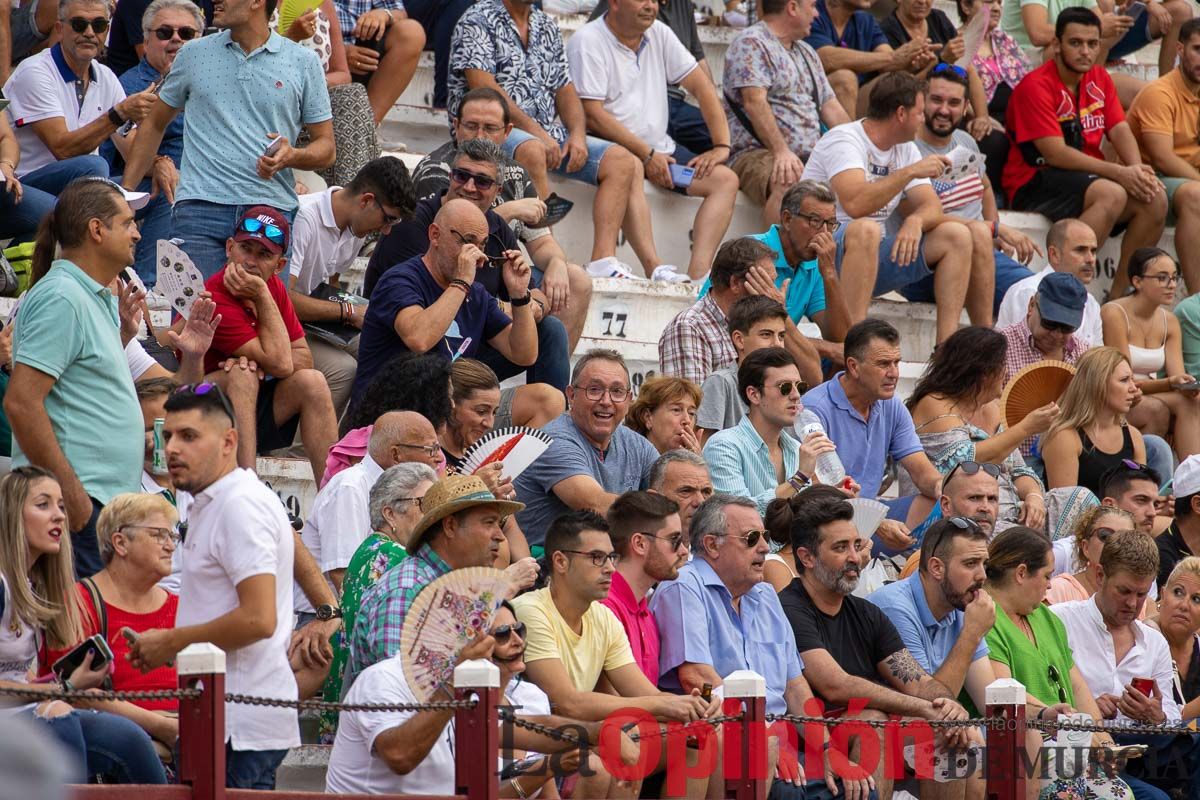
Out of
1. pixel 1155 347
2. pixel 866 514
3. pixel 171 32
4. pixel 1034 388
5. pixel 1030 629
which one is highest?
Answer: pixel 171 32

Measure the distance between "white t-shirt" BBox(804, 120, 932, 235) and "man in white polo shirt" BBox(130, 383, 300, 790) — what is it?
18.8 ft

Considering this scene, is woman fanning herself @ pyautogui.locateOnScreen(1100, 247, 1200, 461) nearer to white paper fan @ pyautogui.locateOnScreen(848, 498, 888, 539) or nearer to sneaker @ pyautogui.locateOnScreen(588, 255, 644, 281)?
sneaker @ pyautogui.locateOnScreen(588, 255, 644, 281)

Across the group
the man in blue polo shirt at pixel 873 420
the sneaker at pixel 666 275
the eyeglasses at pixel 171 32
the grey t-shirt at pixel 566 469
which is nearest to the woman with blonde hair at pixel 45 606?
the grey t-shirt at pixel 566 469

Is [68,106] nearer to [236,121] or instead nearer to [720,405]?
[236,121]

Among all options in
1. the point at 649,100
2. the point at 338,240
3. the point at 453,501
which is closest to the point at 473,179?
the point at 338,240

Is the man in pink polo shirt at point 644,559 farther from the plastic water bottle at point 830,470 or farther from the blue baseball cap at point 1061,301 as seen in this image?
the blue baseball cap at point 1061,301

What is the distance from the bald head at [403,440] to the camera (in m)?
6.28

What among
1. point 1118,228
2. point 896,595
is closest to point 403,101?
point 1118,228

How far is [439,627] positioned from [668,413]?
2783mm

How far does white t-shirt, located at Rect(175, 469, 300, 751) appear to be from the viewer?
15.9ft

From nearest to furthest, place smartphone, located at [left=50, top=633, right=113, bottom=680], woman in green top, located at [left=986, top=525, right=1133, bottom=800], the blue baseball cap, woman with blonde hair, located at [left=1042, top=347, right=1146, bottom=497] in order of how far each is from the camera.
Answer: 1. smartphone, located at [left=50, top=633, right=113, bottom=680]
2. woman in green top, located at [left=986, top=525, right=1133, bottom=800]
3. woman with blonde hair, located at [left=1042, top=347, right=1146, bottom=497]
4. the blue baseball cap

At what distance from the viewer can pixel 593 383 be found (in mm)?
7145

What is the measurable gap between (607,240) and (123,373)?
4267 millimetres

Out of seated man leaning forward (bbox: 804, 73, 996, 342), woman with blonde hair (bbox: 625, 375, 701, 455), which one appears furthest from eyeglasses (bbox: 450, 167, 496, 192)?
seated man leaning forward (bbox: 804, 73, 996, 342)
